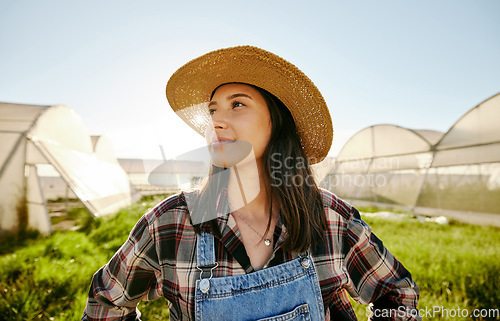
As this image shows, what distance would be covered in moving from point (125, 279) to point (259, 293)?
0.53 m

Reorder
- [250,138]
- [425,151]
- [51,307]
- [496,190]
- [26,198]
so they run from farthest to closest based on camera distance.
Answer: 1. [425,151]
2. [496,190]
3. [26,198]
4. [51,307]
5. [250,138]

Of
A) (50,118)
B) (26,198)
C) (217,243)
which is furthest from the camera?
(50,118)

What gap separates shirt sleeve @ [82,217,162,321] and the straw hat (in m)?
0.78

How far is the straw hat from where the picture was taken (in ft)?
4.10

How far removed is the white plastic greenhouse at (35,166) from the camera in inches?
167

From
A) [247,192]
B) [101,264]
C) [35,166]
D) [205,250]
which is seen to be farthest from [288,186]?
[35,166]

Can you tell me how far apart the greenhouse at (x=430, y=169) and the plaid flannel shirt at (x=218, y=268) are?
573cm

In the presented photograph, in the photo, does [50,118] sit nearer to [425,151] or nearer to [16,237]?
[16,237]

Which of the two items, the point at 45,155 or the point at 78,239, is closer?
the point at 78,239

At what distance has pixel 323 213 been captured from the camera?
1.26 metres

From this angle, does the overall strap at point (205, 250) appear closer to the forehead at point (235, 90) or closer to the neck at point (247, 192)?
the neck at point (247, 192)

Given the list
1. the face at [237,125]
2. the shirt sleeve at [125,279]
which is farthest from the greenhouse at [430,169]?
the shirt sleeve at [125,279]

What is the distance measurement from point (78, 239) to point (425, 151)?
8446mm

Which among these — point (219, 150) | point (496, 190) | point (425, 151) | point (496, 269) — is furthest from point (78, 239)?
point (425, 151)
